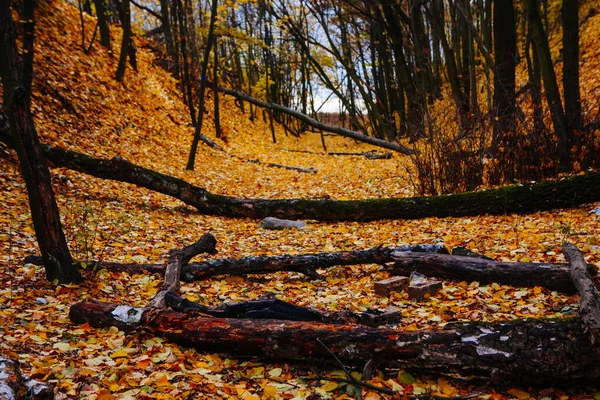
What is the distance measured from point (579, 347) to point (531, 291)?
157 centimetres

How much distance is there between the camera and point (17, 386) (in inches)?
85.8

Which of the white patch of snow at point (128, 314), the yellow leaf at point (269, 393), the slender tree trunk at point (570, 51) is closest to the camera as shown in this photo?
the yellow leaf at point (269, 393)

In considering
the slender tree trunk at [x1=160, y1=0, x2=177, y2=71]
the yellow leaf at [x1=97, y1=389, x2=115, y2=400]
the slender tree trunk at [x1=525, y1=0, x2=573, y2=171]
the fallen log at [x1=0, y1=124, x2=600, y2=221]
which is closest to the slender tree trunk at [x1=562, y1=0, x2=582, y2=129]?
the slender tree trunk at [x1=525, y1=0, x2=573, y2=171]

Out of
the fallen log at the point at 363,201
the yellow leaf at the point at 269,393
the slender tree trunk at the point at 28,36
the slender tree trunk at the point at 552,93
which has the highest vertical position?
the slender tree trunk at the point at 28,36

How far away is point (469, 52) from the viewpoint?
566 inches

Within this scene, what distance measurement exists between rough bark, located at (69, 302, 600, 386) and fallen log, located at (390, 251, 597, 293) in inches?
55.0

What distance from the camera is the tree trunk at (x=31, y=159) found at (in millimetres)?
3975

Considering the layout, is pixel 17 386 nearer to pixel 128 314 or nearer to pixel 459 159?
pixel 128 314

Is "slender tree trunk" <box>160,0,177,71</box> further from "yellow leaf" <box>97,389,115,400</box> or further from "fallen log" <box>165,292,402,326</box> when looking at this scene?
"yellow leaf" <box>97,389,115,400</box>

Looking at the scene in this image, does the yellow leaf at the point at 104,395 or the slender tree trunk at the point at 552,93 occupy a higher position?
the slender tree trunk at the point at 552,93

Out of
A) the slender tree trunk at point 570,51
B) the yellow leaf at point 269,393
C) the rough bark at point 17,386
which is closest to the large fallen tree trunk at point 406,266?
the yellow leaf at point 269,393

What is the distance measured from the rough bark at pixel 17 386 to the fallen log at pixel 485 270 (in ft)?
11.4

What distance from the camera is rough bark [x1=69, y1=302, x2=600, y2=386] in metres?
2.48

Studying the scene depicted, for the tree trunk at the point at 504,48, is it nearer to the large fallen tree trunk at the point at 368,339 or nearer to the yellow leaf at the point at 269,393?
the large fallen tree trunk at the point at 368,339
